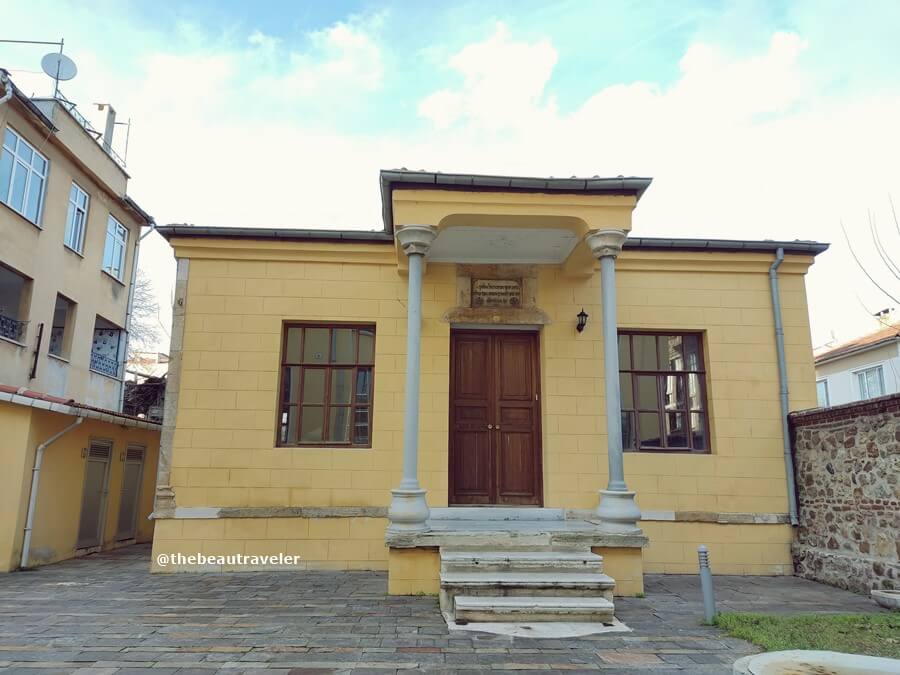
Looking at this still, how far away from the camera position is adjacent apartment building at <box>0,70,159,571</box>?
22.5 feet

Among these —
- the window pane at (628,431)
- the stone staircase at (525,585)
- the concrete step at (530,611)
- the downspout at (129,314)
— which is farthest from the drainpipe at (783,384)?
the downspout at (129,314)

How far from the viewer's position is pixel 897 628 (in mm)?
4188

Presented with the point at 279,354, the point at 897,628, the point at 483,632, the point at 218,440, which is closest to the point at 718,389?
the point at 897,628

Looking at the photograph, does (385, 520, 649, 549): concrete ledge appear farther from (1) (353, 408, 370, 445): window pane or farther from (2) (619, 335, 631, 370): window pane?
(2) (619, 335, 631, 370): window pane

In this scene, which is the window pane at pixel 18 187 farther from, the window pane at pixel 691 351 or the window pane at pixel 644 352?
the window pane at pixel 691 351

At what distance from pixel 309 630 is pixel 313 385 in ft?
11.0

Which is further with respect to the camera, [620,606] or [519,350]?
[519,350]

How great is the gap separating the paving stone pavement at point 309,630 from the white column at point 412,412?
2.31ft

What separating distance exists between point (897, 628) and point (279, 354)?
6338 mm

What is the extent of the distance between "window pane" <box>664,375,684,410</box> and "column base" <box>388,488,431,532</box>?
138 inches

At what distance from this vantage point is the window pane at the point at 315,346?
23.1 ft

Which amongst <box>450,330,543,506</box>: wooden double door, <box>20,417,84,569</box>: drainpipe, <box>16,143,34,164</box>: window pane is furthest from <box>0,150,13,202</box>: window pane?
<box>450,330,543,506</box>: wooden double door

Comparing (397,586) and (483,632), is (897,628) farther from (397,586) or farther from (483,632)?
(397,586)

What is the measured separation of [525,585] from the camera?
4.59 m
